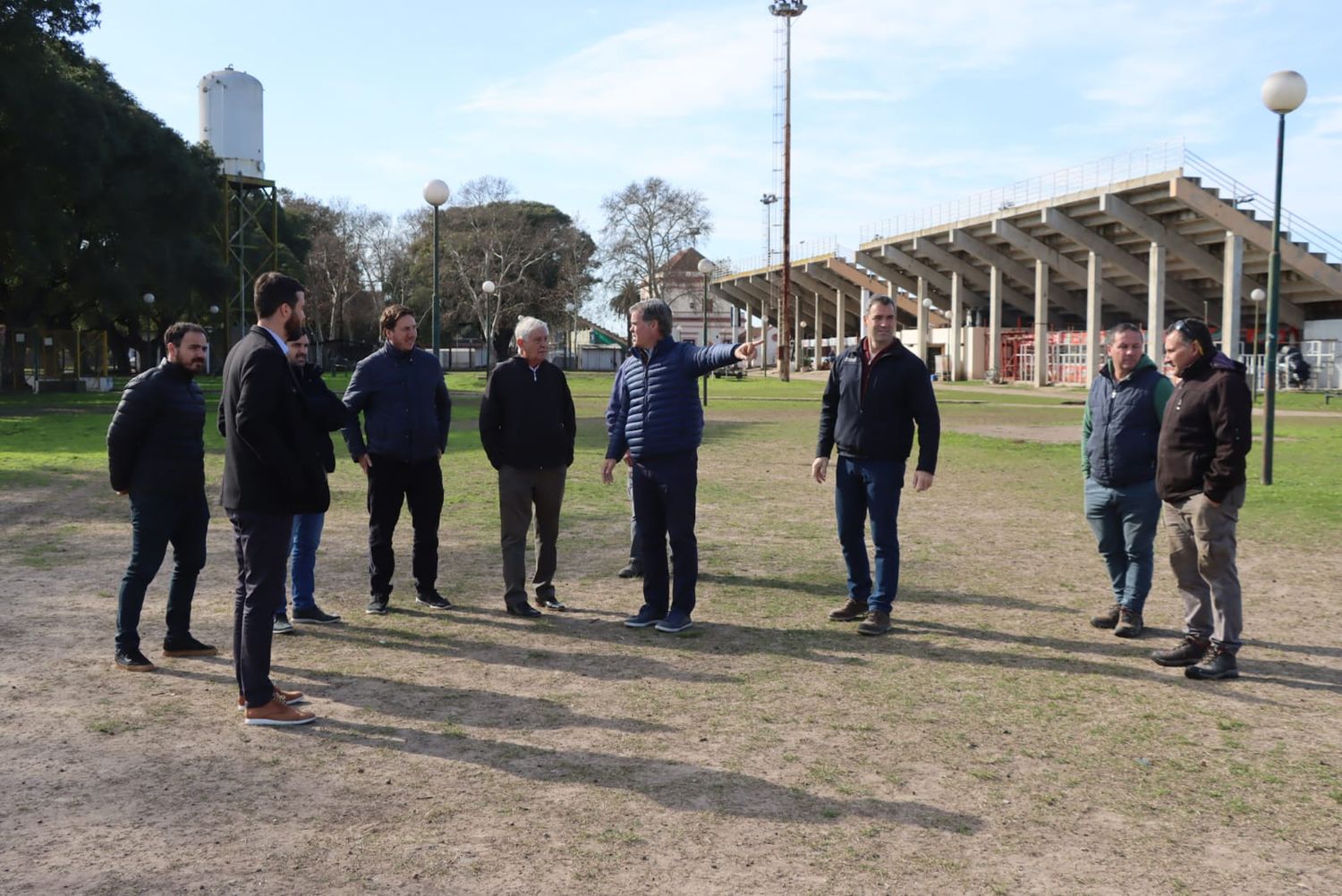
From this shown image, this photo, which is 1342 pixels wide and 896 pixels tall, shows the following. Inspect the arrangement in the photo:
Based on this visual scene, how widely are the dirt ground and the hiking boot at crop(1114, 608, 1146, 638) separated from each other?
3.0 inches

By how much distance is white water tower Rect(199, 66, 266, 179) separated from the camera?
5147 cm

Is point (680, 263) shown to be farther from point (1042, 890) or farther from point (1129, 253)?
point (1042, 890)

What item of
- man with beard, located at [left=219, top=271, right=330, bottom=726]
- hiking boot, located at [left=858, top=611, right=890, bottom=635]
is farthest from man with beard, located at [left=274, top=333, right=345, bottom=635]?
hiking boot, located at [left=858, top=611, right=890, bottom=635]

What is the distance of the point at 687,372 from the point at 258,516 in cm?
264

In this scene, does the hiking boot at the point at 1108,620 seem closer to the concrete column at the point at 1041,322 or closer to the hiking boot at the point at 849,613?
the hiking boot at the point at 849,613

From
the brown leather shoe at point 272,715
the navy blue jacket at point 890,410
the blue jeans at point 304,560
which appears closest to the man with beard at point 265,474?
the brown leather shoe at point 272,715

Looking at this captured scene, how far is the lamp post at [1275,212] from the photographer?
42.7 feet

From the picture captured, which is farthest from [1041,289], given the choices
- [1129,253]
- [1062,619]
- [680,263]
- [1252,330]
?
[1062,619]

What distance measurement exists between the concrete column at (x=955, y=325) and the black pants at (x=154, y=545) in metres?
56.4

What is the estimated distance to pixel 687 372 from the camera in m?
6.68

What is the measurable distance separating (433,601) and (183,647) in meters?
1.64

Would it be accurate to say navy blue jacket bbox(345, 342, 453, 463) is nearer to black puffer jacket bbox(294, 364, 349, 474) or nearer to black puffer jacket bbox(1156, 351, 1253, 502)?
black puffer jacket bbox(294, 364, 349, 474)

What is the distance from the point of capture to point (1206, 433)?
18.5 ft

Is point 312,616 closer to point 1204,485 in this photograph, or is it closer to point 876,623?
point 876,623
